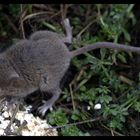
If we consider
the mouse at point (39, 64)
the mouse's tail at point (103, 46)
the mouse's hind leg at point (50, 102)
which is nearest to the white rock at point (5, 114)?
the mouse at point (39, 64)

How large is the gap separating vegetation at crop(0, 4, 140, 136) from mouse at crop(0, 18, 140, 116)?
0.21m

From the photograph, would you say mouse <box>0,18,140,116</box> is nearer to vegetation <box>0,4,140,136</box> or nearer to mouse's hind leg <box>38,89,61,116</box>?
mouse's hind leg <box>38,89,61,116</box>

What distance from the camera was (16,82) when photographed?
14.8 ft

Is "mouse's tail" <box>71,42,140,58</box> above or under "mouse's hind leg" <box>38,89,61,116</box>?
above

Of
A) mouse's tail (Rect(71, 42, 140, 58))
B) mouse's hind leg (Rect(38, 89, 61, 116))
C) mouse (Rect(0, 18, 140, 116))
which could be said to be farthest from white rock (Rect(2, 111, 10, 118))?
mouse's tail (Rect(71, 42, 140, 58))

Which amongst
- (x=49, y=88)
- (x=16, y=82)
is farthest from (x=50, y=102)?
(x=16, y=82)

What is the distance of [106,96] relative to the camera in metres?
4.59

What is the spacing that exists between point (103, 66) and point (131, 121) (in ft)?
2.03

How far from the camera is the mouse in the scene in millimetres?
4461

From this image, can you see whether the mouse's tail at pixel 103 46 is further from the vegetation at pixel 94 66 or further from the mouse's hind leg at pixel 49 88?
the mouse's hind leg at pixel 49 88

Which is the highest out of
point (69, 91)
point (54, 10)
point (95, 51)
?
point (54, 10)

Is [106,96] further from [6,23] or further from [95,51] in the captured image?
[6,23]

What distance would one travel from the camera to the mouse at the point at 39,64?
4461 mm
